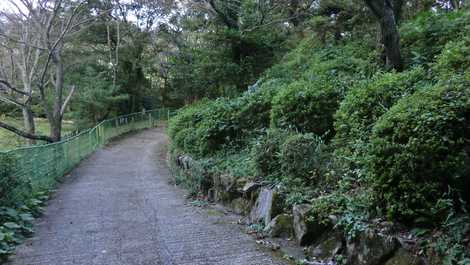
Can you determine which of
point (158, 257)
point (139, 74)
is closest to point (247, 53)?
point (158, 257)

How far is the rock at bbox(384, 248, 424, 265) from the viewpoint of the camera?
2.93 meters

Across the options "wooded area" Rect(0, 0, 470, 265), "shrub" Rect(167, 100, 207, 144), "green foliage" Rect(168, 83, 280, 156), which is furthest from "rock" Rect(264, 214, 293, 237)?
"shrub" Rect(167, 100, 207, 144)

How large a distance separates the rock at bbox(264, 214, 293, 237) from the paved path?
0.31 meters

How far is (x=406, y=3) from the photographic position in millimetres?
11109

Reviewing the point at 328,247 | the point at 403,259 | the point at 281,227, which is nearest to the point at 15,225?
the point at 281,227

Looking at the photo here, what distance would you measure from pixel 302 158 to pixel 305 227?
1072mm

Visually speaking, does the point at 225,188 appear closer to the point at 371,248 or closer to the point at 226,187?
the point at 226,187

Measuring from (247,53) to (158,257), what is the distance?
34.0ft

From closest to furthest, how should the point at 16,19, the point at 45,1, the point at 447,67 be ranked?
the point at 447,67
the point at 45,1
the point at 16,19

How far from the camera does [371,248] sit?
131 inches

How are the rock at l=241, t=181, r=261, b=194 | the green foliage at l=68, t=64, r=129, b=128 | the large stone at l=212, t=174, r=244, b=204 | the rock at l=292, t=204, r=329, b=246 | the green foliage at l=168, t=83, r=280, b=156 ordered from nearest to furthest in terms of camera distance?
the rock at l=292, t=204, r=329, b=246 < the rock at l=241, t=181, r=261, b=194 < the large stone at l=212, t=174, r=244, b=204 < the green foliage at l=168, t=83, r=280, b=156 < the green foliage at l=68, t=64, r=129, b=128

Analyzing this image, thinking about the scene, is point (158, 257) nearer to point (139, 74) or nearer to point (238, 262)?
point (238, 262)

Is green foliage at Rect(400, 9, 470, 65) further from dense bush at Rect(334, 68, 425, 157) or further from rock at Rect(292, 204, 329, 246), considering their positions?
rock at Rect(292, 204, 329, 246)

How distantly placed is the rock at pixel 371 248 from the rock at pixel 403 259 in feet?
0.14
